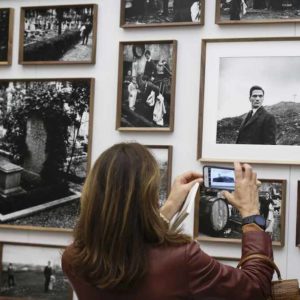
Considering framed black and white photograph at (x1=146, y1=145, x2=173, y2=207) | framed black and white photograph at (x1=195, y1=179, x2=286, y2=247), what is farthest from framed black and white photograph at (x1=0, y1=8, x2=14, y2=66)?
framed black and white photograph at (x1=195, y1=179, x2=286, y2=247)

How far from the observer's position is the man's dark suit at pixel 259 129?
290 centimetres

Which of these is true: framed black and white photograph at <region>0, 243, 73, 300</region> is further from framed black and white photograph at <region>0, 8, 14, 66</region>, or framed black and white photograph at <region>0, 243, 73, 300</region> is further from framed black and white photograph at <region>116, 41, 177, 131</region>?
framed black and white photograph at <region>0, 8, 14, 66</region>

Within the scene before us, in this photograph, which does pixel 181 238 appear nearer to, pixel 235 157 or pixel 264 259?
pixel 264 259

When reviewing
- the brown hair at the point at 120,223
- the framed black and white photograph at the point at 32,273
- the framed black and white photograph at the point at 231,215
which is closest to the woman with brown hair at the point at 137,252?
the brown hair at the point at 120,223

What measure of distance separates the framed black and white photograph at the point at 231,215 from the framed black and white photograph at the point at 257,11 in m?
0.76

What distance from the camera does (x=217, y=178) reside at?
6.97ft

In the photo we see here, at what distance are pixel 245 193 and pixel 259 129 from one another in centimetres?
124

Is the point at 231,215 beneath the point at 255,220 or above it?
beneath

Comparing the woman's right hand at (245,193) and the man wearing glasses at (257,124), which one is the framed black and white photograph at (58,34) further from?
the woman's right hand at (245,193)

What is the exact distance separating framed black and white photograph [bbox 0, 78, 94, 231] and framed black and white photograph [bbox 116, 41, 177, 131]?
184 millimetres

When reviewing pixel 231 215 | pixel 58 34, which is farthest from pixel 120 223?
pixel 58 34

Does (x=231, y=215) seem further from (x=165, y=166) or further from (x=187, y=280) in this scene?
(x=187, y=280)

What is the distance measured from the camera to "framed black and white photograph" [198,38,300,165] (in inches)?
113

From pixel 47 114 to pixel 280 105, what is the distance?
1.22 meters
